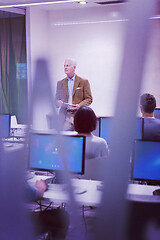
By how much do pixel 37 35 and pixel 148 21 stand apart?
24.7 ft

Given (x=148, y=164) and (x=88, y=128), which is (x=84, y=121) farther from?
(x=148, y=164)

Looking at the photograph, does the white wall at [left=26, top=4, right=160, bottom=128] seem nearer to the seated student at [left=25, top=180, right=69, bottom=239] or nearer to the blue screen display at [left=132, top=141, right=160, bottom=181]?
the blue screen display at [left=132, top=141, right=160, bottom=181]

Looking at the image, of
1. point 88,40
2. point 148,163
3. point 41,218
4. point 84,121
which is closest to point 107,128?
point 41,218

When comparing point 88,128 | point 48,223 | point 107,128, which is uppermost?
point 107,128

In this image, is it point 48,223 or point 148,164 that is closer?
point 48,223

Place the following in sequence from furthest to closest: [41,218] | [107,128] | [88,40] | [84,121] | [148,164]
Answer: [88,40], [84,121], [148,164], [41,218], [107,128]

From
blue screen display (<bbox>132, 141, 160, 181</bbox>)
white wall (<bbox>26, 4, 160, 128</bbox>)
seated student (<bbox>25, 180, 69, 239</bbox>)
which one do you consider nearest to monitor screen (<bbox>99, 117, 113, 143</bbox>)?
seated student (<bbox>25, 180, 69, 239</bbox>)

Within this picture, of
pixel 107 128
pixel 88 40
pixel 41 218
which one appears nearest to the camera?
pixel 107 128

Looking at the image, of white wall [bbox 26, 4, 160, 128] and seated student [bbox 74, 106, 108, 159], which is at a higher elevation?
→ white wall [bbox 26, 4, 160, 128]


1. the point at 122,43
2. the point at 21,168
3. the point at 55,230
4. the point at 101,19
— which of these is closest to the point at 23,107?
the point at 21,168

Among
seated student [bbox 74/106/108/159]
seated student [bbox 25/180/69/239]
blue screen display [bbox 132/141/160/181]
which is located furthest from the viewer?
seated student [bbox 74/106/108/159]

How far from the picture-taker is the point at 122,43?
0.39m

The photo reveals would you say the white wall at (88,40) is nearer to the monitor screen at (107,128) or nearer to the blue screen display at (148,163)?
the monitor screen at (107,128)

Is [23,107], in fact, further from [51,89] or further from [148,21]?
[148,21]
